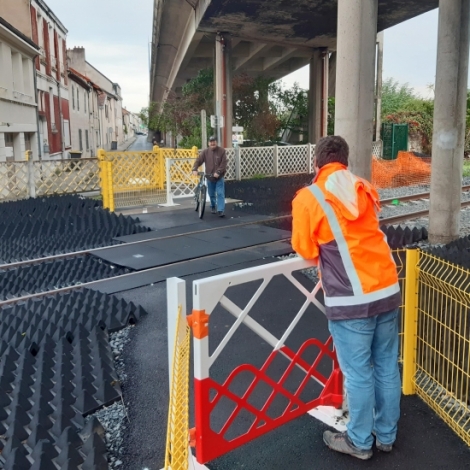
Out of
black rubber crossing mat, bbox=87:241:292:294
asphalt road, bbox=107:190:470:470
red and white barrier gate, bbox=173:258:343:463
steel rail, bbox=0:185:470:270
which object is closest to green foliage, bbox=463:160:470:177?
steel rail, bbox=0:185:470:270

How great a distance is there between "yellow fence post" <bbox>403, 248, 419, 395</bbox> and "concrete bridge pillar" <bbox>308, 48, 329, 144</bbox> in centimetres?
2030

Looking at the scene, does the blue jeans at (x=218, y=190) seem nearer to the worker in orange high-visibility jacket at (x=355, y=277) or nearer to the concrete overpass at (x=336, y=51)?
the concrete overpass at (x=336, y=51)

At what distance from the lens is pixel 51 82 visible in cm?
2848

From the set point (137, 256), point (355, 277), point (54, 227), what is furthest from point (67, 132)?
point (355, 277)

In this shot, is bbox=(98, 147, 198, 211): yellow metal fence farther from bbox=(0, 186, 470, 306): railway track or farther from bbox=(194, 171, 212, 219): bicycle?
bbox=(0, 186, 470, 306): railway track

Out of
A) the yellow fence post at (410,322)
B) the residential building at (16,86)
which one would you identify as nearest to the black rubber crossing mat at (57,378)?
the yellow fence post at (410,322)

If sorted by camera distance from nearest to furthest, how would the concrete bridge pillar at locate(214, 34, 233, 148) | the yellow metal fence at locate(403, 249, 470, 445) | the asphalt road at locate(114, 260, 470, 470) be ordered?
the asphalt road at locate(114, 260, 470, 470)
the yellow metal fence at locate(403, 249, 470, 445)
the concrete bridge pillar at locate(214, 34, 233, 148)

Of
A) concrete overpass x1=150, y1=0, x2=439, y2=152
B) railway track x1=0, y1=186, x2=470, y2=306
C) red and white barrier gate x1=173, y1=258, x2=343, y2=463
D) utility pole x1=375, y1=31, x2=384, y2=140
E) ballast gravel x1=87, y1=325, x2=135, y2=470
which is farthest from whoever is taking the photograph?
utility pole x1=375, y1=31, x2=384, y2=140

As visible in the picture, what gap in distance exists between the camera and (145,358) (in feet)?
14.8

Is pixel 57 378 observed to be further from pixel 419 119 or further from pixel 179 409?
pixel 419 119

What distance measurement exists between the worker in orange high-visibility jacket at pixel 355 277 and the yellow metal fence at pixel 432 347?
0.81 metres

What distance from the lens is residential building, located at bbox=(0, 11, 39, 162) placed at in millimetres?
19875

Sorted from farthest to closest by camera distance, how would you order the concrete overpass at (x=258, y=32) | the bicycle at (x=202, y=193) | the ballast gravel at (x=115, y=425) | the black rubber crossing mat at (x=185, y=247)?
the concrete overpass at (x=258, y=32)
the bicycle at (x=202, y=193)
the black rubber crossing mat at (x=185, y=247)
the ballast gravel at (x=115, y=425)

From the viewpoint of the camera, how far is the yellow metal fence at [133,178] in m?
12.5
